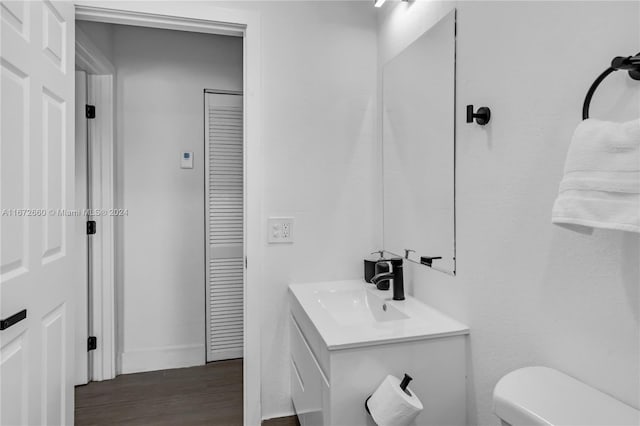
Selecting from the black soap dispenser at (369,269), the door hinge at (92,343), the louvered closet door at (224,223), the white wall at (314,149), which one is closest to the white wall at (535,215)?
the black soap dispenser at (369,269)

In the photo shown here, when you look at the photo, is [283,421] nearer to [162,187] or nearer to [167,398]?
[167,398]

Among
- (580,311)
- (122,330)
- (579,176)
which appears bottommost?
(122,330)

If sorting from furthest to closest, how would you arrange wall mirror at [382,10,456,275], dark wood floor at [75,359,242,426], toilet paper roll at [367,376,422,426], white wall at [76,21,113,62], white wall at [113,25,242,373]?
1. white wall at [113,25,242,373]
2. white wall at [76,21,113,62]
3. dark wood floor at [75,359,242,426]
4. wall mirror at [382,10,456,275]
5. toilet paper roll at [367,376,422,426]

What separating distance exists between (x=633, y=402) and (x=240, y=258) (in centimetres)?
232

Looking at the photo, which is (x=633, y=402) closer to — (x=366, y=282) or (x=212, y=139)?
(x=366, y=282)

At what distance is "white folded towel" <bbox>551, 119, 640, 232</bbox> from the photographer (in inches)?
27.3

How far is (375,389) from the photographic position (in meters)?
1.23

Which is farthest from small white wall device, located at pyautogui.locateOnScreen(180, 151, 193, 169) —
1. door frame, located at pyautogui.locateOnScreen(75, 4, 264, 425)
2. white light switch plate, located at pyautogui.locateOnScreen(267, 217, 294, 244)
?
white light switch plate, located at pyautogui.locateOnScreen(267, 217, 294, 244)

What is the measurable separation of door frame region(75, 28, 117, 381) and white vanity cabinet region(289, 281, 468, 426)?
5.48ft

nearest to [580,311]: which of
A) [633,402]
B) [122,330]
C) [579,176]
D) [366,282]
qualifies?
[633,402]

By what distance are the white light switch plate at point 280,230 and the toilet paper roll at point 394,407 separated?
0.97m

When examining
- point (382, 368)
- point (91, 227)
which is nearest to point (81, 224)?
point (91, 227)

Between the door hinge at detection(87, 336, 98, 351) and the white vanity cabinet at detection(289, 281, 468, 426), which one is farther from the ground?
the white vanity cabinet at detection(289, 281, 468, 426)

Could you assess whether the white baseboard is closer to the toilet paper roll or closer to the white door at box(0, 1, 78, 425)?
the white door at box(0, 1, 78, 425)
